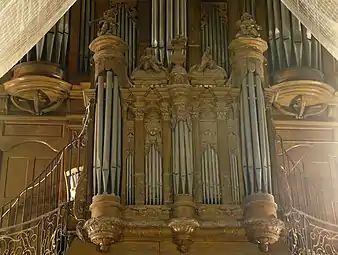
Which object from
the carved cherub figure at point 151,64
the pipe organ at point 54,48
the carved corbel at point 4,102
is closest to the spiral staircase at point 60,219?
the carved cherub figure at point 151,64

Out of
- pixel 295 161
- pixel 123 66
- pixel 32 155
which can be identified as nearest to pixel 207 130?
pixel 123 66

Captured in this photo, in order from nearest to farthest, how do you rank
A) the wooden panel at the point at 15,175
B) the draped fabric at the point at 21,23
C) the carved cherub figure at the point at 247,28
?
the draped fabric at the point at 21,23
the carved cherub figure at the point at 247,28
the wooden panel at the point at 15,175

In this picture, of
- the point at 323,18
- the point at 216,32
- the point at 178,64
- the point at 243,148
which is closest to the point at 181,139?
the point at 243,148

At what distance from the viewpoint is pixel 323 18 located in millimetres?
4039

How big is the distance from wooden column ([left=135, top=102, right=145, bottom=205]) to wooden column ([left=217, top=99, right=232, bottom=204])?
842 millimetres

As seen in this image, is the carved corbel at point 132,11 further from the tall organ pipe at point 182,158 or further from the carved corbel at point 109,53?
the tall organ pipe at point 182,158

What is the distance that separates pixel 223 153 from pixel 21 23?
448 centimetres

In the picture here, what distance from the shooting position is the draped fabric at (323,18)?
3969 millimetres

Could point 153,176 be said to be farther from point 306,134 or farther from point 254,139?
point 306,134

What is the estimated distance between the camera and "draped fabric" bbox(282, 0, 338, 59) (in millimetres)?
3969

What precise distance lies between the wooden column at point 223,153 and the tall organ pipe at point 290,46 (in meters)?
2.06

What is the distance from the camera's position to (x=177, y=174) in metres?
7.87

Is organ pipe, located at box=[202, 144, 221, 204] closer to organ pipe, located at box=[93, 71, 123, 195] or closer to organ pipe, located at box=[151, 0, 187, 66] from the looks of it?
organ pipe, located at box=[93, 71, 123, 195]

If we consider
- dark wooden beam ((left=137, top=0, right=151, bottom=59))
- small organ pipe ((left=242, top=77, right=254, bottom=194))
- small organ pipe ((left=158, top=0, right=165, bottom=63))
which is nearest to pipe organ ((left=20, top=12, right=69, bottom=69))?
dark wooden beam ((left=137, top=0, right=151, bottom=59))
